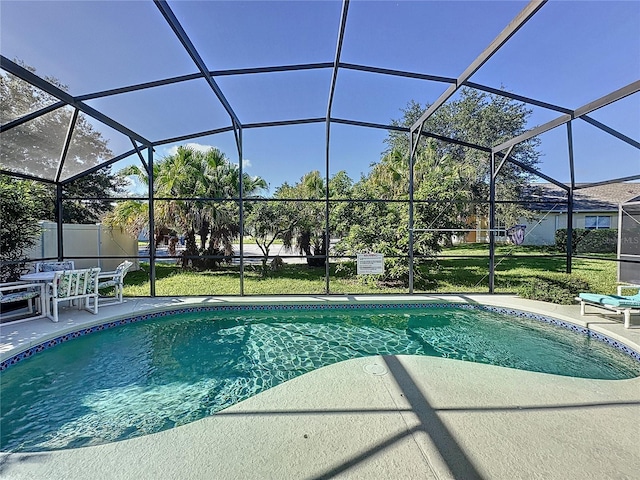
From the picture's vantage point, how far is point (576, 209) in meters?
12.8

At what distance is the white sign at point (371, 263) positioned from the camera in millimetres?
7266

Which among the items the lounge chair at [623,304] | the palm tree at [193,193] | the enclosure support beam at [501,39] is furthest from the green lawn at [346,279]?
the enclosure support beam at [501,39]

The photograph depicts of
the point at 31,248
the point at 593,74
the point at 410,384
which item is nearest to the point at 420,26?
the point at 593,74

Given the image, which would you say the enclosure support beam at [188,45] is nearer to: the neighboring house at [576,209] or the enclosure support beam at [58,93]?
the enclosure support beam at [58,93]

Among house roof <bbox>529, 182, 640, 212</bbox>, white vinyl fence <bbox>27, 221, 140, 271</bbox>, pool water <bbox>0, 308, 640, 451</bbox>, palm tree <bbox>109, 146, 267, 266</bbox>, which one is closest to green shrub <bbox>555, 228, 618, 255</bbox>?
house roof <bbox>529, 182, 640, 212</bbox>

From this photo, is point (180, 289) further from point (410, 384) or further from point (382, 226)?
point (410, 384)

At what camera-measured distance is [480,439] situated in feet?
7.38

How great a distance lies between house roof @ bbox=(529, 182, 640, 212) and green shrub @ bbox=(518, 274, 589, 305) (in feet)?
6.86

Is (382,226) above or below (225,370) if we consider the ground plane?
above

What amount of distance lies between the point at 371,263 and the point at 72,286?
5.67m

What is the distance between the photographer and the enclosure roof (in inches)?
154

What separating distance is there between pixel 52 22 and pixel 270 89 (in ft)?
9.85

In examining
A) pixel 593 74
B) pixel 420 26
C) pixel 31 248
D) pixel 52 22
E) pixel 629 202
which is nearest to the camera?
pixel 52 22

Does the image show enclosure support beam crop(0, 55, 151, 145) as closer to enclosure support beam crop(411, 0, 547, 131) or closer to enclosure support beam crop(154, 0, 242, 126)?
enclosure support beam crop(154, 0, 242, 126)
